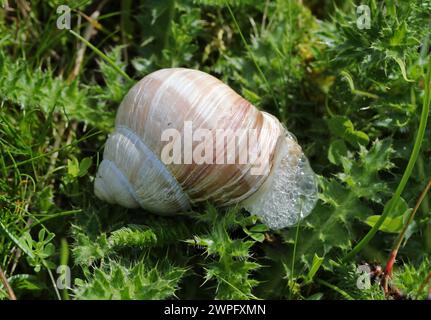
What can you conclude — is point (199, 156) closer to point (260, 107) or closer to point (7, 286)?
point (260, 107)

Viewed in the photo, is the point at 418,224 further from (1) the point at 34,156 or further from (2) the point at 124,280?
(1) the point at 34,156

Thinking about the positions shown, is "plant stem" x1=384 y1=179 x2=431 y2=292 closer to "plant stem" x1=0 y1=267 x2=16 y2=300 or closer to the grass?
the grass

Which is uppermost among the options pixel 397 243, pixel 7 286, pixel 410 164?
pixel 410 164

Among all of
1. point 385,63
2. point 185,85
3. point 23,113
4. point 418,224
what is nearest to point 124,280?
point 185,85

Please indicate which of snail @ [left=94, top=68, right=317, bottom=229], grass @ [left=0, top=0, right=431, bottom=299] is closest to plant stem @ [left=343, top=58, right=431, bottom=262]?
grass @ [left=0, top=0, right=431, bottom=299]

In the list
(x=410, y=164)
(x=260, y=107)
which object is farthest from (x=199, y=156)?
(x=410, y=164)

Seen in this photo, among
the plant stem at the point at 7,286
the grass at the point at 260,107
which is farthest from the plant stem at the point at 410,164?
the plant stem at the point at 7,286
